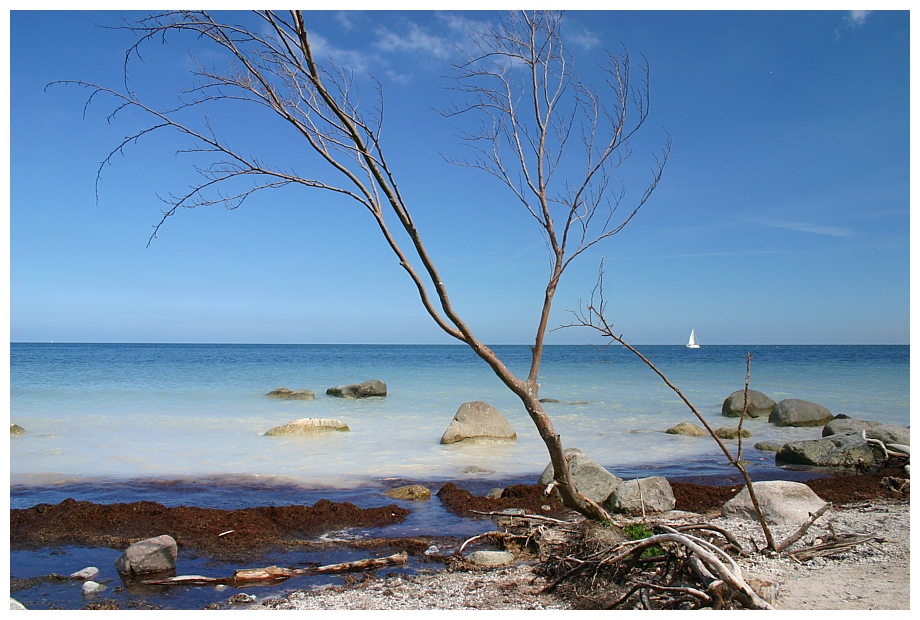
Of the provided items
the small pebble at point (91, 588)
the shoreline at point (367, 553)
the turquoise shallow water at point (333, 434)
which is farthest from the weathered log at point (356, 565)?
the turquoise shallow water at point (333, 434)

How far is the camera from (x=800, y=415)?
13703 millimetres

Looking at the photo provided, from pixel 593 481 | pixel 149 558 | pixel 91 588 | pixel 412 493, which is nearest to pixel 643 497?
pixel 593 481

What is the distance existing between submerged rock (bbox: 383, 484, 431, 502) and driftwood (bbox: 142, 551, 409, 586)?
8.13ft

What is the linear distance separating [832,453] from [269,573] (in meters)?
8.08

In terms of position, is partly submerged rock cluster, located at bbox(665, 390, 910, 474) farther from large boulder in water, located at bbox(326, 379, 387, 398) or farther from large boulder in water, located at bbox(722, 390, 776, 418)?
large boulder in water, located at bbox(326, 379, 387, 398)

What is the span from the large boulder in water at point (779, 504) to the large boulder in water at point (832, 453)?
3.48 m

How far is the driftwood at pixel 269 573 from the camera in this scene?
427 cm

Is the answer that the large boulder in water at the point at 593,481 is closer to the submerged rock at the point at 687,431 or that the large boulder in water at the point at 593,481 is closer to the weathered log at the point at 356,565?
the weathered log at the point at 356,565

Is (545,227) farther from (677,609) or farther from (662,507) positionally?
(662,507)

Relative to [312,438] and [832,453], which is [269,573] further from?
[832,453]

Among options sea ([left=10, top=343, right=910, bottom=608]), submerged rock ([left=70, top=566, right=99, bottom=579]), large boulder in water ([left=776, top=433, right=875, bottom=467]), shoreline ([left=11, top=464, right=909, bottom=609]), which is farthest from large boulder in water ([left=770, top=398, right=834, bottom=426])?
submerged rock ([left=70, top=566, right=99, bottom=579])

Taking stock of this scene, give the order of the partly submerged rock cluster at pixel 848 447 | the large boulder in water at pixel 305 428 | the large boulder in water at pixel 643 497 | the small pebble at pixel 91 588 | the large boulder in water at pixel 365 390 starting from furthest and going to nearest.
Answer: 1. the large boulder in water at pixel 365 390
2. the large boulder in water at pixel 305 428
3. the partly submerged rock cluster at pixel 848 447
4. the large boulder in water at pixel 643 497
5. the small pebble at pixel 91 588

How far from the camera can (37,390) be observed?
70.5 ft

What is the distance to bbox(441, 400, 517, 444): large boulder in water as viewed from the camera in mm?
11375
